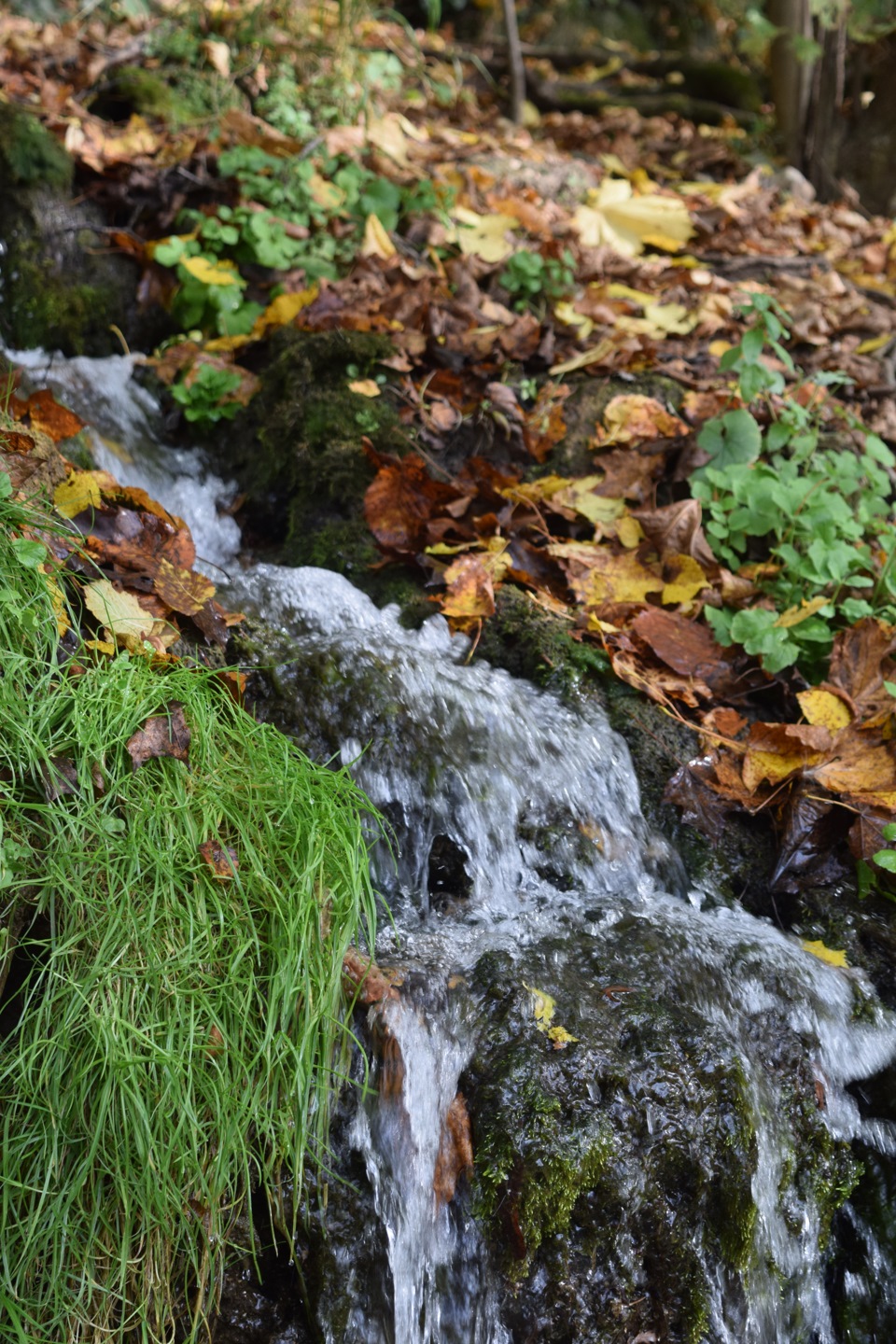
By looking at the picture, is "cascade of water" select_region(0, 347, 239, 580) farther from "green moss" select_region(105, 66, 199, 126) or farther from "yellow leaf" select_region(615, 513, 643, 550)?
"green moss" select_region(105, 66, 199, 126)

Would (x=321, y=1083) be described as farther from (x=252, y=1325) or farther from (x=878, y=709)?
(x=878, y=709)

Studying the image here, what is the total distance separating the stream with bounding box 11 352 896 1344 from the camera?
5.87 ft

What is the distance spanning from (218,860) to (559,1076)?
2.46ft

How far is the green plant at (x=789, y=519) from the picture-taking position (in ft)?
8.79

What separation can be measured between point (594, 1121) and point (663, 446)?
219 cm

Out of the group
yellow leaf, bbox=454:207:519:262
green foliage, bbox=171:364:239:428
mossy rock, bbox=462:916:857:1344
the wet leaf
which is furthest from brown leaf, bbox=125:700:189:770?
yellow leaf, bbox=454:207:519:262

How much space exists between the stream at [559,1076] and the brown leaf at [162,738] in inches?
14.7

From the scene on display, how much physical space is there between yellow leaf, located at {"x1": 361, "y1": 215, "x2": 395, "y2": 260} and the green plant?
1505 mm

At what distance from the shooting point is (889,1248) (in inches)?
80.4

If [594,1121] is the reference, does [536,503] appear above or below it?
above

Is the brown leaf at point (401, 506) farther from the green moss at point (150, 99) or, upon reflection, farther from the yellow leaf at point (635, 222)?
the green moss at point (150, 99)

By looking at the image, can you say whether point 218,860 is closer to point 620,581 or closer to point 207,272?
point 620,581

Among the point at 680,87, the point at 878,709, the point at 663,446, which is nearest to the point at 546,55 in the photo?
the point at 680,87

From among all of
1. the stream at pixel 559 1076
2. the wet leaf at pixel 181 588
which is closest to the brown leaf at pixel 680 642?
the stream at pixel 559 1076
